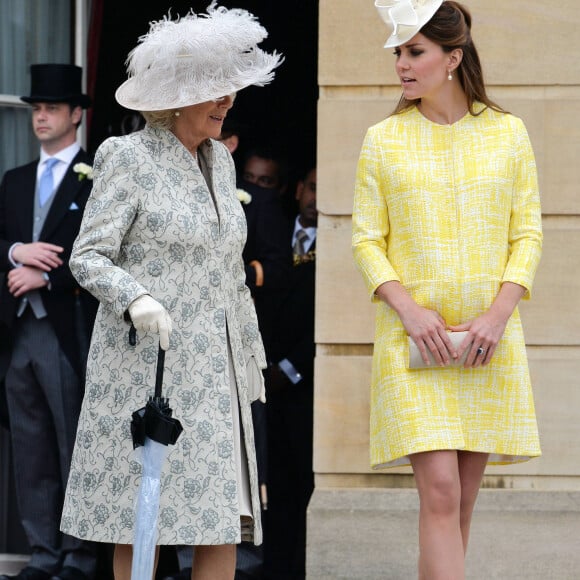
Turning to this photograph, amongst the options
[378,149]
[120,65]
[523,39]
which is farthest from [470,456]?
[120,65]

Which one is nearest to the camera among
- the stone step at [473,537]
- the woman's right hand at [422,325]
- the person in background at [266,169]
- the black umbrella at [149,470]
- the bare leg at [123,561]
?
the black umbrella at [149,470]

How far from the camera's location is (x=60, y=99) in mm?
6430

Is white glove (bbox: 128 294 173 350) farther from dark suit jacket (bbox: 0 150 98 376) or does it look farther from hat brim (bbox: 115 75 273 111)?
dark suit jacket (bbox: 0 150 98 376)

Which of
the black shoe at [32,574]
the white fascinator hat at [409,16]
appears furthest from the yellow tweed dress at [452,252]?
the black shoe at [32,574]

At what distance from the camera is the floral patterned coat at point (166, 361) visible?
14.0ft

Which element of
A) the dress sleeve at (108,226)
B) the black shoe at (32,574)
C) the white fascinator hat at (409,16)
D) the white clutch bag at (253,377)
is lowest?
the black shoe at (32,574)

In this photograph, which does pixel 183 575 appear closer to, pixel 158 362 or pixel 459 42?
pixel 158 362

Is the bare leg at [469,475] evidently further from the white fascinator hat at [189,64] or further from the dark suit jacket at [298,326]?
the dark suit jacket at [298,326]

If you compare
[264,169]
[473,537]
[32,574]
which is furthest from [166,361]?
[264,169]

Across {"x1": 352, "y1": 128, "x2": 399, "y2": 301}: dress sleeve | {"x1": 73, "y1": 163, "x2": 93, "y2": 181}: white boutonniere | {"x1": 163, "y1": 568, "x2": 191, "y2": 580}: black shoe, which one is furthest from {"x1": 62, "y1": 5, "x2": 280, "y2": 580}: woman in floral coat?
{"x1": 73, "y1": 163, "x2": 93, "y2": 181}: white boutonniere

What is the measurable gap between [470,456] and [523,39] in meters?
1.97

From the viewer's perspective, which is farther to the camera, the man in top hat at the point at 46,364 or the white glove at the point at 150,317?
the man in top hat at the point at 46,364

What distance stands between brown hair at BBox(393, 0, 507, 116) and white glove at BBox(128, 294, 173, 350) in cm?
108

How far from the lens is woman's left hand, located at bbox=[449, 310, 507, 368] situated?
4.27m
